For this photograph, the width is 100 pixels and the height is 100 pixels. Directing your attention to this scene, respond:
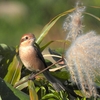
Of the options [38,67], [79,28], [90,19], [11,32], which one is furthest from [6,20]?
[79,28]

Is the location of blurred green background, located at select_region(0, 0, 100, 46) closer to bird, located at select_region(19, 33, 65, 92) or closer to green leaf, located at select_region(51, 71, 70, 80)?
bird, located at select_region(19, 33, 65, 92)

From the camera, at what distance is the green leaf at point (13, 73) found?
90.0 inches

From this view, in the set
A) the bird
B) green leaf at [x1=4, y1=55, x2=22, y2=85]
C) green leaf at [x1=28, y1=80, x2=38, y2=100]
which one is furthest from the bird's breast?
green leaf at [x1=28, y1=80, x2=38, y2=100]

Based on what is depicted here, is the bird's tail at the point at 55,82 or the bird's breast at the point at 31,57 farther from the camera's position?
the bird's breast at the point at 31,57

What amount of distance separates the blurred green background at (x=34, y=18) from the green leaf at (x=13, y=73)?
207 inches

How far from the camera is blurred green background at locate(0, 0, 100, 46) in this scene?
8312mm

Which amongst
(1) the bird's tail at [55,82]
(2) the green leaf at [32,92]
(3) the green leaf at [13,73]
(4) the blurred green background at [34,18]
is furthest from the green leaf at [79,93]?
(4) the blurred green background at [34,18]

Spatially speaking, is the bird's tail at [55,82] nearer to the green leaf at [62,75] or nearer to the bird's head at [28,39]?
the green leaf at [62,75]

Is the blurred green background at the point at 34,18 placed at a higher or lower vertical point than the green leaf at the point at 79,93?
lower

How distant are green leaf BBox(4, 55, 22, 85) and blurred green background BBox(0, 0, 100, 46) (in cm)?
527

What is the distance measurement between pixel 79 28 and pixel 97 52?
0.82 ft

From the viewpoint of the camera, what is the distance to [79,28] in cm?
216

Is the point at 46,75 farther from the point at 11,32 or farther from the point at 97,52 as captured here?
the point at 11,32

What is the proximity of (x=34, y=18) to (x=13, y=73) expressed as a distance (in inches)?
276
